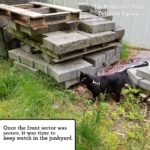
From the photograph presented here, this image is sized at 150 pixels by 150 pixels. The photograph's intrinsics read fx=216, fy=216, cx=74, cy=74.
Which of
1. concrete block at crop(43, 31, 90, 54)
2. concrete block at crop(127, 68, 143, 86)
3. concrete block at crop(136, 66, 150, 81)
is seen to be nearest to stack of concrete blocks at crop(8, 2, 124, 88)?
concrete block at crop(43, 31, 90, 54)

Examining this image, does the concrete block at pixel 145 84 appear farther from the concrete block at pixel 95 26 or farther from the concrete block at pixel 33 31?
the concrete block at pixel 33 31

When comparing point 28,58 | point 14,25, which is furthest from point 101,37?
point 14,25

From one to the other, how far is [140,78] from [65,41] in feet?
3.82

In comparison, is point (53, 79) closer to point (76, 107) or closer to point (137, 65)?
point (76, 107)

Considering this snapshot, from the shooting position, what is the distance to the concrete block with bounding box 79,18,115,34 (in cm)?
334

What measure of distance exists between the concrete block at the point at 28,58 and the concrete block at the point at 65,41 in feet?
1.48

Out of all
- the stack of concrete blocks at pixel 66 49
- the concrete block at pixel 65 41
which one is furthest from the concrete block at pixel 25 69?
the concrete block at pixel 65 41

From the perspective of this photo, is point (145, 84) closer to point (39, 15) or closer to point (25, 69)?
point (39, 15)

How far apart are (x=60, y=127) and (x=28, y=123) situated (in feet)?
0.78

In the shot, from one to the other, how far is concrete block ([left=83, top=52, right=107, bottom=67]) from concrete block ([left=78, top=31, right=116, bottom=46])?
234 mm

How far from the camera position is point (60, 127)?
5.20ft

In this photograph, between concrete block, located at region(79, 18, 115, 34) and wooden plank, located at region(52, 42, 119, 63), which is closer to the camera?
wooden plank, located at region(52, 42, 119, 63)

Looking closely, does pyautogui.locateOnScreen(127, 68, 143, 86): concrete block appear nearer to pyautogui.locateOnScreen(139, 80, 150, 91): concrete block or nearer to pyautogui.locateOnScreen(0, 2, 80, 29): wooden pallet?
pyautogui.locateOnScreen(139, 80, 150, 91): concrete block

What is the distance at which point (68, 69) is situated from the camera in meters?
3.09
